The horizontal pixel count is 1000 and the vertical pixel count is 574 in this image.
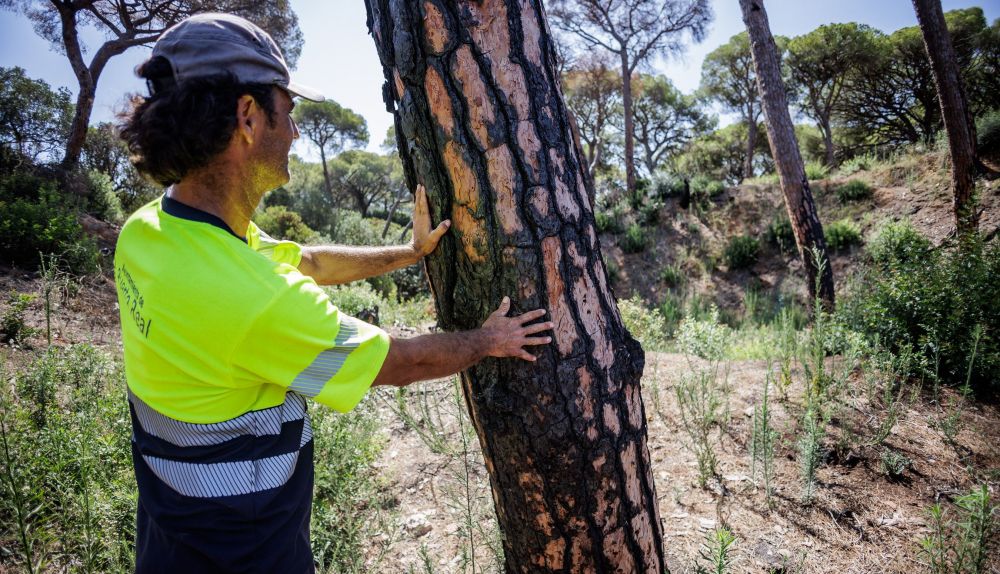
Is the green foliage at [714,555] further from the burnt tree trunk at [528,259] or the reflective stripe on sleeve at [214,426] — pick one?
the reflective stripe on sleeve at [214,426]

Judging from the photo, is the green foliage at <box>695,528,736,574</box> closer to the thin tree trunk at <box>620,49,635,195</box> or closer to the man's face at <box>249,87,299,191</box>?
the man's face at <box>249,87,299,191</box>

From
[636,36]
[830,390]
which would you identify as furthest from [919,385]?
[636,36]

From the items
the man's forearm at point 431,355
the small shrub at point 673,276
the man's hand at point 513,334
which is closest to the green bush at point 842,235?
the small shrub at point 673,276

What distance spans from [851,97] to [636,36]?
27.7 feet

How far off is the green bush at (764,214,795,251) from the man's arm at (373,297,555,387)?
10.7 metres

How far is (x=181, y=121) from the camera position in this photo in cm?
122

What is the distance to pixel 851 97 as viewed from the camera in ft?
55.1

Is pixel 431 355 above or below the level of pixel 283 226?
below

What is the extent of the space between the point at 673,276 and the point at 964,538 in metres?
10.3

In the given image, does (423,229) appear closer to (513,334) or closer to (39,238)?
(513,334)

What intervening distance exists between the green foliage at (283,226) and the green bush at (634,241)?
9.61 metres

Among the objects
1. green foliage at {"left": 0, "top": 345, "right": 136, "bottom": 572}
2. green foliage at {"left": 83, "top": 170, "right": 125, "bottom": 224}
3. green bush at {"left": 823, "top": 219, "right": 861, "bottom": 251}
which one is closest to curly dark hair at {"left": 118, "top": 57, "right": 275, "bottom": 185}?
green foliage at {"left": 0, "top": 345, "right": 136, "bottom": 572}

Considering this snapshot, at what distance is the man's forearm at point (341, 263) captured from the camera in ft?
6.40

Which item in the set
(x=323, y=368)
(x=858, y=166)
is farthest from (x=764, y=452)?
(x=858, y=166)
